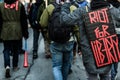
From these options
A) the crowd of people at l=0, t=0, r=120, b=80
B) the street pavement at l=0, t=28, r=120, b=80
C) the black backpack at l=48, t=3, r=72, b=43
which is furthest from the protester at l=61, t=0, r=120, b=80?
the street pavement at l=0, t=28, r=120, b=80

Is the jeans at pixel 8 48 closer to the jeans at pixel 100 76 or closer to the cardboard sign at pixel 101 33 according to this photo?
the jeans at pixel 100 76

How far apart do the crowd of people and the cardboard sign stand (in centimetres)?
8

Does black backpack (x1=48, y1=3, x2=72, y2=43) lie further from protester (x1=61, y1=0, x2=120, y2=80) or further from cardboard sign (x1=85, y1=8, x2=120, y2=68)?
cardboard sign (x1=85, y1=8, x2=120, y2=68)

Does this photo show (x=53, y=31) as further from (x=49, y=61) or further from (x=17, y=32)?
(x=49, y=61)

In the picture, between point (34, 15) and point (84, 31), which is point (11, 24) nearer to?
point (34, 15)

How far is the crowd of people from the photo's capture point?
5805 mm

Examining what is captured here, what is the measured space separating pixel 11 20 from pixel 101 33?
11.9ft

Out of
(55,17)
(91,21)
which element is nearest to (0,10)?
(55,17)

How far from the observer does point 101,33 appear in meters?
5.71

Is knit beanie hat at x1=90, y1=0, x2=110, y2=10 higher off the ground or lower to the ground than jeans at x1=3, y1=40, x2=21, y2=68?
higher

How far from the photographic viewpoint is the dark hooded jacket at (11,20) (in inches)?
348

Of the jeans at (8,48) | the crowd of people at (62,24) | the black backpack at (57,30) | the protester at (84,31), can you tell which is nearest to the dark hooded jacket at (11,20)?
the crowd of people at (62,24)

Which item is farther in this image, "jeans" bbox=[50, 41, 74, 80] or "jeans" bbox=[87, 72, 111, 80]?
"jeans" bbox=[50, 41, 74, 80]

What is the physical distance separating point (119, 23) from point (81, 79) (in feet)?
10.3
